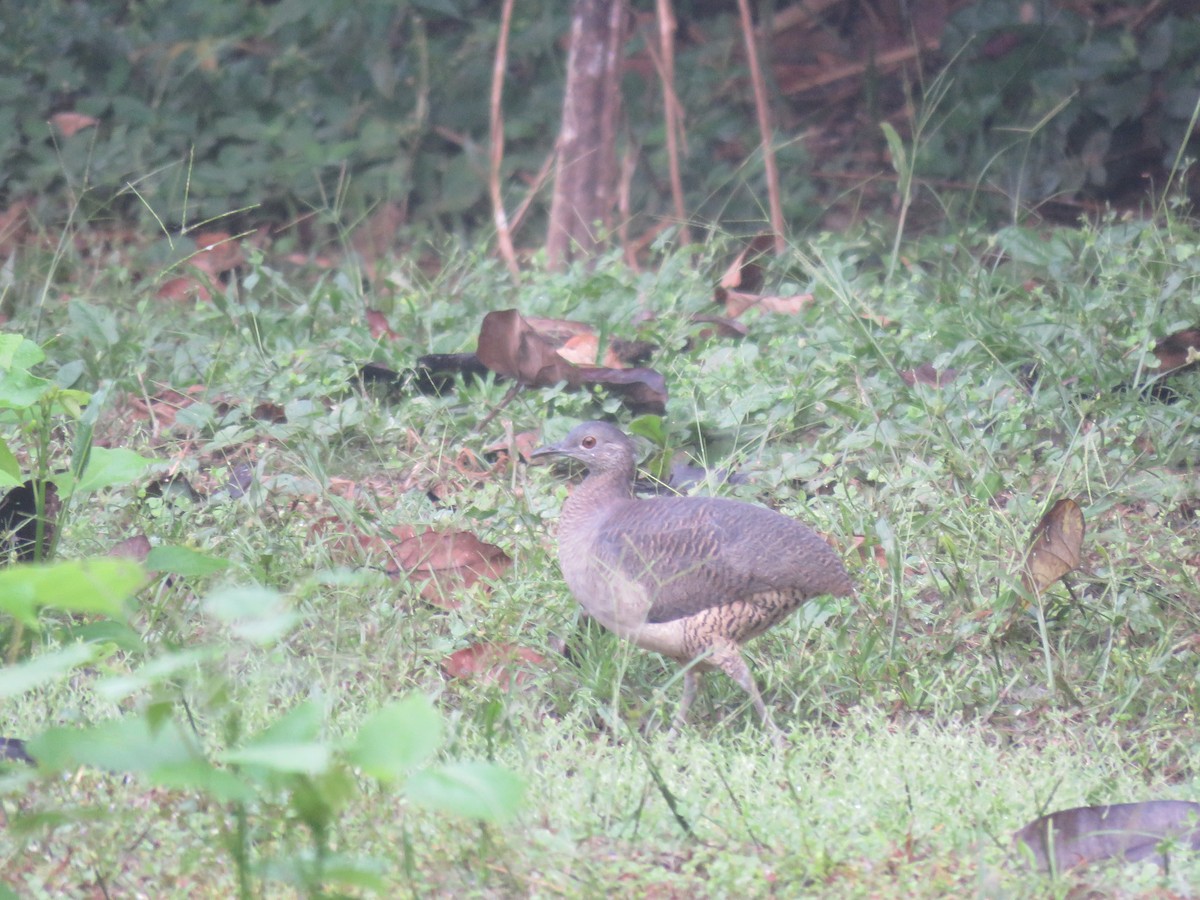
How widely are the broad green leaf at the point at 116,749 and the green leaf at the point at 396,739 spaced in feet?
1.06

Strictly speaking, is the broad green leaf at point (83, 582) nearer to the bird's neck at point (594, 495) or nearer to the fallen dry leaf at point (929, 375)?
the bird's neck at point (594, 495)

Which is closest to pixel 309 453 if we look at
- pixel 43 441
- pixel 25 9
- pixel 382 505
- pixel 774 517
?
pixel 382 505

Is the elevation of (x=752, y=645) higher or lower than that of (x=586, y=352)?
lower

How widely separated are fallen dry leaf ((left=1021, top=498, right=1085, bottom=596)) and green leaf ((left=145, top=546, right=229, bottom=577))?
2.13 m

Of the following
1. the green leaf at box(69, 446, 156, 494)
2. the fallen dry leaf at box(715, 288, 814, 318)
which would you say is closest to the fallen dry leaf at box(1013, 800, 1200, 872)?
the green leaf at box(69, 446, 156, 494)

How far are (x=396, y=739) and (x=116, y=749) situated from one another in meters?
0.48

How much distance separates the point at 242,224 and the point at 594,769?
5413 mm

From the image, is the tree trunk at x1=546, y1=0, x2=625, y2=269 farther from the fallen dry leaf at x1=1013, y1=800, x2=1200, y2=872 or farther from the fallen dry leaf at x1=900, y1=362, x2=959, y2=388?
the fallen dry leaf at x1=1013, y1=800, x2=1200, y2=872

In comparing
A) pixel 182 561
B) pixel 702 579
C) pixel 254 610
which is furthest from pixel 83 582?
pixel 702 579

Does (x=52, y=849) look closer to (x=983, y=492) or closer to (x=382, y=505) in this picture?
(x=382, y=505)

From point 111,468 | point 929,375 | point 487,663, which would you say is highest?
point 111,468

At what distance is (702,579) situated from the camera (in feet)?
12.3

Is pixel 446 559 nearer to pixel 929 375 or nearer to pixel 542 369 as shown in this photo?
pixel 542 369

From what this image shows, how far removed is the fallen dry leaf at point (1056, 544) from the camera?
12.7ft
